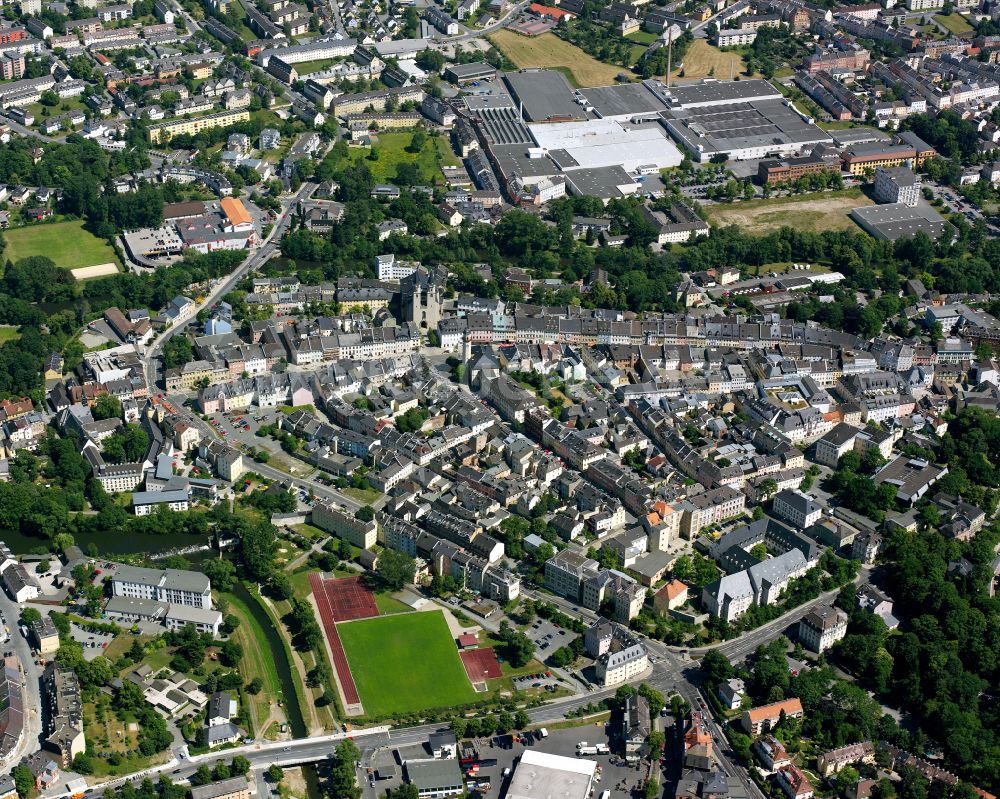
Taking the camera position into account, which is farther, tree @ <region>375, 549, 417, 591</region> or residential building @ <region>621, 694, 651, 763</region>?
tree @ <region>375, 549, 417, 591</region>

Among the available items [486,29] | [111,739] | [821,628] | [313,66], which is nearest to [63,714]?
[111,739]

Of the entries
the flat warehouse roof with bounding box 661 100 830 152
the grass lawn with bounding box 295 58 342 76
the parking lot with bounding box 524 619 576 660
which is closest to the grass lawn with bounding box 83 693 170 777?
the parking lot with bounding box 524 619 576 660

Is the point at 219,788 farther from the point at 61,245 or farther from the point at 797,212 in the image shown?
the point at 797,212

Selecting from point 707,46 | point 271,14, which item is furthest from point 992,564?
point 271,14

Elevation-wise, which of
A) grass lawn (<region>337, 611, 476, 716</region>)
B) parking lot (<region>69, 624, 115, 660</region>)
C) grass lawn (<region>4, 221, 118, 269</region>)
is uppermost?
parking lot (<region>69, 624, 115, 660</region>)

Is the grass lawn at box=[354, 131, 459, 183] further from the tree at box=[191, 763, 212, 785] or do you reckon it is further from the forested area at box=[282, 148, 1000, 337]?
the tree at box=[191, 763, 212, 785]

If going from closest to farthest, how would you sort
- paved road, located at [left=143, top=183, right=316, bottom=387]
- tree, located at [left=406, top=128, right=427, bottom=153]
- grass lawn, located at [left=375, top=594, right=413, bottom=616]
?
1. grass lawn, located at [left=375, top=594, right=413, bottom=616]
2. paved road, located at [left=143, top=183, right=316, bottom=387]
3. tree, located at [left=406, top=128, right=427, bottom=153]
